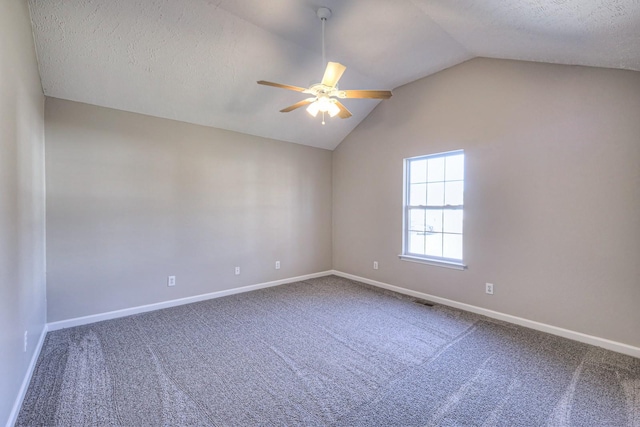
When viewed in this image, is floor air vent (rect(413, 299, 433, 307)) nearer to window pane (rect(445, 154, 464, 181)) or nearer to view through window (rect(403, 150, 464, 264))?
view through window (rect(403, 150, 464, 264))

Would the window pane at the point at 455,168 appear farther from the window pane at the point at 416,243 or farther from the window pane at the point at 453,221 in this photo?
the window pane at the point at 416,243

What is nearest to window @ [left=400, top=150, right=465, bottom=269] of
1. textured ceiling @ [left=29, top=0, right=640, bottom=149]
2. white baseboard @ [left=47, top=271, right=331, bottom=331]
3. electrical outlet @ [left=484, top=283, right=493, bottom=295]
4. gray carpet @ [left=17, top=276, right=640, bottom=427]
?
electrical outlet @ [left=484, top=283, right=493, bottom=295]

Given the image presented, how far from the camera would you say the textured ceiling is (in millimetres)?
2146

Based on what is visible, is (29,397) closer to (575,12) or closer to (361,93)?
(361,93)

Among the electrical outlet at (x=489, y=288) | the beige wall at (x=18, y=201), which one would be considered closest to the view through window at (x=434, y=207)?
the electrical outlet at (x=489, y=288)

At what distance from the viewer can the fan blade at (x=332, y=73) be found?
2.23m

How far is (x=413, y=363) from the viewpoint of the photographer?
7.77 ft

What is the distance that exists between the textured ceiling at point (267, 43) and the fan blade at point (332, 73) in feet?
2.45

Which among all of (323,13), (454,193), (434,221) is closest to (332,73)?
(323,13)

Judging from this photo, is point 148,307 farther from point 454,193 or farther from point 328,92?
point 454,193

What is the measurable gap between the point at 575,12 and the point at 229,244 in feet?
13.9

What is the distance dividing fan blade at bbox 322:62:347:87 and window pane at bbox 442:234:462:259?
2534 millimetres

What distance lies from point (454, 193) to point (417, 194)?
56cm

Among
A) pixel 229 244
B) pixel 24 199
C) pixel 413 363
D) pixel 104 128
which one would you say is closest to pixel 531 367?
pixel 413 363
